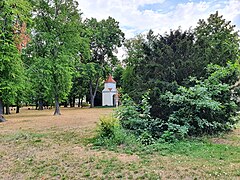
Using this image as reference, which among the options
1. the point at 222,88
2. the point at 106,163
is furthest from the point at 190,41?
the point at 106,163

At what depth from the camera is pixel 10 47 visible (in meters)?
13.8

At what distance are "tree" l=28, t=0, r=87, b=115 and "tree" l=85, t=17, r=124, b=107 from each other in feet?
45.4

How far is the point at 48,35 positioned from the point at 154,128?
14.2 meters

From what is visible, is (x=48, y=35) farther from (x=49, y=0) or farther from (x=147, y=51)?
(x=147, y=51)

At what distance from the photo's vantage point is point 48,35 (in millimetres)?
18328

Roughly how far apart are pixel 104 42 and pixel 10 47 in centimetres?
2159

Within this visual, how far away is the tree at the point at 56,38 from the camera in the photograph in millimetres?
18562

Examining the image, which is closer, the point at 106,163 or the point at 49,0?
the point at 106,163

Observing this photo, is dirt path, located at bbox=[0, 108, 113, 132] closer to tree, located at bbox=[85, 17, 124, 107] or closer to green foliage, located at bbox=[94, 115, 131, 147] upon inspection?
green foliage, located at bbox=[94, 115, 131, 147]

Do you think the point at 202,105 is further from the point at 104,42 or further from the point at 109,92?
the point at 109,92

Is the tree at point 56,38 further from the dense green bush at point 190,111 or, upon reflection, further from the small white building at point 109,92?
the small white building at point 109,92

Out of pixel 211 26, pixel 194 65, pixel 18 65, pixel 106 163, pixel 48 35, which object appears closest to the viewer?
pixel 106 163

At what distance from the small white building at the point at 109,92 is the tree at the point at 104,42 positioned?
164cm

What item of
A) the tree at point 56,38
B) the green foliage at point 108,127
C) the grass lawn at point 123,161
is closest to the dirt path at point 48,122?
the tree at point 56,38
